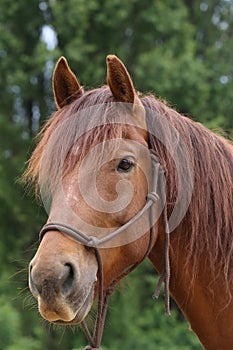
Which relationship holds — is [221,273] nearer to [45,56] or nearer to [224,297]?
[224,297]

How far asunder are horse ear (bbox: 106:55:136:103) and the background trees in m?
5.03

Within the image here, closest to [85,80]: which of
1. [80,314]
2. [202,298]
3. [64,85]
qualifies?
[64,85]

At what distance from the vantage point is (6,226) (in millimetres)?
8117

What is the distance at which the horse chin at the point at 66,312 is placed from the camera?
202 centimetres

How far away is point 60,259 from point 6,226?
6.28 metres

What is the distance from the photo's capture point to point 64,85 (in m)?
2.57

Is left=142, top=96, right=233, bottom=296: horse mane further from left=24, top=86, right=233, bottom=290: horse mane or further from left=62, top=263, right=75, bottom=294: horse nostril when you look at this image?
left=62, top=263, right=75, bottom=294: horse nostril

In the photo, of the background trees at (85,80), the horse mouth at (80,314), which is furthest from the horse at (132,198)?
the background trees at (85,80)

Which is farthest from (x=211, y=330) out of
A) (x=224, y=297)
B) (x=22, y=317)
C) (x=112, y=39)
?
(x=112, y=39)

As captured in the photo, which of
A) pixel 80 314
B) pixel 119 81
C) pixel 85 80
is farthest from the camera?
pixel 85 80

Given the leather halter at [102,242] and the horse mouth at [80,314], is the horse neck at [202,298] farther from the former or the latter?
the horse mouth at [80,314]

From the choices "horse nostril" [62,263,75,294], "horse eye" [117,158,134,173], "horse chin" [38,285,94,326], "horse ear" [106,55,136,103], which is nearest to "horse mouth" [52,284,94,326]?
"horse chin" [38,285,94,326]

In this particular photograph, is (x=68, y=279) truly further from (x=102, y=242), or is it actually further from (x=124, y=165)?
(x=124, y=165)

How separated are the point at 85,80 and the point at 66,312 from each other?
5.82 metres
